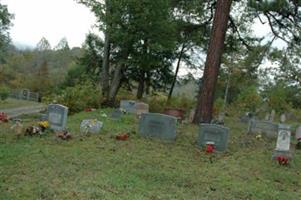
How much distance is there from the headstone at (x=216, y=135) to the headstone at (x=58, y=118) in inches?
136

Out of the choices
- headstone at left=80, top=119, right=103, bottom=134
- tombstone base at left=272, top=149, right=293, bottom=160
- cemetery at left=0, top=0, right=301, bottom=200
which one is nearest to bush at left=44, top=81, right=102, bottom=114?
cemetery at left=0, top=0, right=301, bottom=200

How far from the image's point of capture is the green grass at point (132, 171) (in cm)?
635

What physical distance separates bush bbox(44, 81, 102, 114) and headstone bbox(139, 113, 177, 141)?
6.26 metres

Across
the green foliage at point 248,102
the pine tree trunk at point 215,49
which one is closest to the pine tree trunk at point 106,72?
the pine tree trunk at point 215,49

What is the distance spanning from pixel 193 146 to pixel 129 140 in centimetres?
161

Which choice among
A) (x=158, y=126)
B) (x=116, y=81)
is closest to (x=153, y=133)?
(x=158, y=126)

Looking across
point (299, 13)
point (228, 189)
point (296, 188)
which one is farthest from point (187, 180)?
point (299, 13)

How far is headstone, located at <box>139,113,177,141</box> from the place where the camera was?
11.1m

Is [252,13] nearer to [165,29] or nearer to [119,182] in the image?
[165,29]

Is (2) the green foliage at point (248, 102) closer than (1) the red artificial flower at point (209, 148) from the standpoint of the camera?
No

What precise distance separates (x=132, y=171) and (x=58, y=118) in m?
4.05

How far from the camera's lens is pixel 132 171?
24.8 ft

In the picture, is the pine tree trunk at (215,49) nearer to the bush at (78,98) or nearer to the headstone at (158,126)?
the headstone at (158,126)

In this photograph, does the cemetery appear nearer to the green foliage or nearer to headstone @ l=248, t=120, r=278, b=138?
headstone @ l=248, t=120, r=278, b=138
